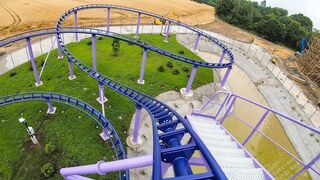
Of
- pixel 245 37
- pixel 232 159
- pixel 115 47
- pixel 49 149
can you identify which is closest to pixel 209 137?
pixel 232 159

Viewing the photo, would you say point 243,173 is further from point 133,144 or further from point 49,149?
point 49,149

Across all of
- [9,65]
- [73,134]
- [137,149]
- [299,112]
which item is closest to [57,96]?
[73,134]

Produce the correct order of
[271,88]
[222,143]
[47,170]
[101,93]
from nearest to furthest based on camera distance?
[222,143], [47,170], [101,93], [271,88]

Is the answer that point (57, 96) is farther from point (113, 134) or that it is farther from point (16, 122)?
point (113, 134)

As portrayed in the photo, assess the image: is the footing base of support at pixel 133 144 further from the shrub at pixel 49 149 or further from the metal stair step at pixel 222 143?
the metal stair step at pixel 222 143

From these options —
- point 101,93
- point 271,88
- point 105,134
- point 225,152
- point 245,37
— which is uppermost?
point 225,152

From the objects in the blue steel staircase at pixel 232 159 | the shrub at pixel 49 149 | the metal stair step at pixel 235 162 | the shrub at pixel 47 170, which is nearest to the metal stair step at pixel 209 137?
the blue steel staircase at pixel 232 159

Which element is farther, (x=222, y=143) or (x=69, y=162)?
(x=69, y=162)
